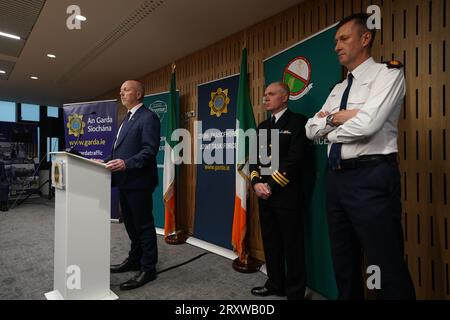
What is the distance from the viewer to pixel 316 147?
6.76 ft

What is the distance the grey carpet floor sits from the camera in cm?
206

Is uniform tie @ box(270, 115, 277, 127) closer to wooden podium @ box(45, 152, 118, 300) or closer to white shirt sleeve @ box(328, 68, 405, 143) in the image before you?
white shirt sleeve @ box(328, 68, 405, 143)

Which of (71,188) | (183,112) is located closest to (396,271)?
(71,188)

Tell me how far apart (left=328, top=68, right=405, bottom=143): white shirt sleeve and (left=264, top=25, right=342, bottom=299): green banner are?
608 mm

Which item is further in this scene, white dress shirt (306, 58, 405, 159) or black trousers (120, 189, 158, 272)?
black trousers (120, 189, 158, 272)

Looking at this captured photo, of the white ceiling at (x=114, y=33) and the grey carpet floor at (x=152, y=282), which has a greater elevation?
the white ceiling at (x=114, y=33)

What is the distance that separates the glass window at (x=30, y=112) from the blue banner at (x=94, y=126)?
490cm

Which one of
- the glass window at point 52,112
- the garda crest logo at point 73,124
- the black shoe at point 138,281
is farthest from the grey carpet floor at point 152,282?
the glass window at point 52,112

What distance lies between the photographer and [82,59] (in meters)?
4.22

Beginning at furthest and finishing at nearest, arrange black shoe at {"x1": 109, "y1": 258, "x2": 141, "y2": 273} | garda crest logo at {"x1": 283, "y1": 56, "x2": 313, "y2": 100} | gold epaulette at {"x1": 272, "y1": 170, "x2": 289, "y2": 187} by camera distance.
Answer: black shoe at {"x1": 109, "y1": 258, "x2": 141, "y2": 273}
garda crest logo at {"x1": 283, "y1": 56, "x2": 313, "y2": 100}
gold epaulette at {"x1": 272, "y1": 170, "x2": 289, "y2": 187}

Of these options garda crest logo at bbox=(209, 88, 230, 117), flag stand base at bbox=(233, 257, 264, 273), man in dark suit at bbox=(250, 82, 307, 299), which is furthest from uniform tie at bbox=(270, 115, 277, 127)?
flag stand base at bbox=(233, 257, 264, 273)

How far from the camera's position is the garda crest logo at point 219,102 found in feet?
10.4

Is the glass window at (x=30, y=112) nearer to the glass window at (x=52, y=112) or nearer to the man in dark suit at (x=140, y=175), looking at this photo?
the glass window at (x=52, y=112)

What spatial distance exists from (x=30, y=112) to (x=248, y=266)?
28.7 feet
